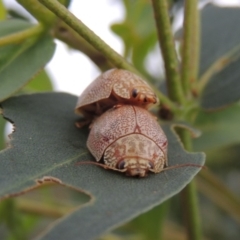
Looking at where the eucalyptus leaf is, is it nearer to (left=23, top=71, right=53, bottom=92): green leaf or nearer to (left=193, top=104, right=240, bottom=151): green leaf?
(left=23, top=71, right=53, bottom=92): green leaf

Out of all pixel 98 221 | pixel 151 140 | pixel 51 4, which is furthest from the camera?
pixel 151 140

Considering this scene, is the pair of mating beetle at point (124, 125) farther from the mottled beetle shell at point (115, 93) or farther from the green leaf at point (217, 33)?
the green leaf at point (217, 33)

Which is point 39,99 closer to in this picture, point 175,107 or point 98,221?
point 175,107

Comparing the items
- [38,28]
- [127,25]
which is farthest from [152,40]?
[38,28]

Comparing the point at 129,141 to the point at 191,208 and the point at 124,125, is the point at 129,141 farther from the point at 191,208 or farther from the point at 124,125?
the point at 191,208

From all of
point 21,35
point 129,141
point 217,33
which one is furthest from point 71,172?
point 217,33

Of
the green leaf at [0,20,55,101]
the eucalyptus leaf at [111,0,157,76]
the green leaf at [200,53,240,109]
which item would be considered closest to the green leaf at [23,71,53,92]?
the eucalyptus leaf at [111,0,157,76]

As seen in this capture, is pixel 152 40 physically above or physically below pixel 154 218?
above
